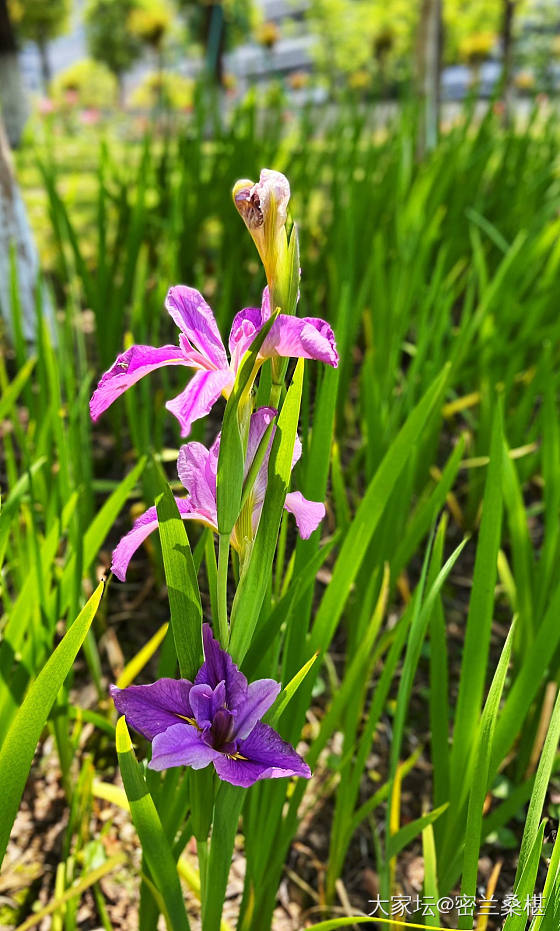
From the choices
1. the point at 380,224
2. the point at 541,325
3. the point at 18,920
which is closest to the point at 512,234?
the point at 380,224

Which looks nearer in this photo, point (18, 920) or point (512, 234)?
point (18, 920)

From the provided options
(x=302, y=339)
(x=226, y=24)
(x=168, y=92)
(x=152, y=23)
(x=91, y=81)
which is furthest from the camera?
(x=91, y=81)

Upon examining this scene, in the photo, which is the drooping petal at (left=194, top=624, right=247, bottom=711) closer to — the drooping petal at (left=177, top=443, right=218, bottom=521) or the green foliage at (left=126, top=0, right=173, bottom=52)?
the drooping petal at (left=177, top=443, right=218, bottom=521)

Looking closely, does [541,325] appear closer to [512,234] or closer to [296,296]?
[512,234]

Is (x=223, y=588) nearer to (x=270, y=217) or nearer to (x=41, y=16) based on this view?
(x=270, y=217)

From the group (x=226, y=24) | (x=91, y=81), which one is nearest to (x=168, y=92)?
(x=226, y=24)

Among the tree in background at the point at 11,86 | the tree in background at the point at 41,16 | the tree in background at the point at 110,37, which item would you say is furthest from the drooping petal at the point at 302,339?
the tree in background at the point at 110,37

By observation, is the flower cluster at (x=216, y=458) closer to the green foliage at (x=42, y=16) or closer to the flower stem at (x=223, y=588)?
the flower stem at (x=223, y=588)
